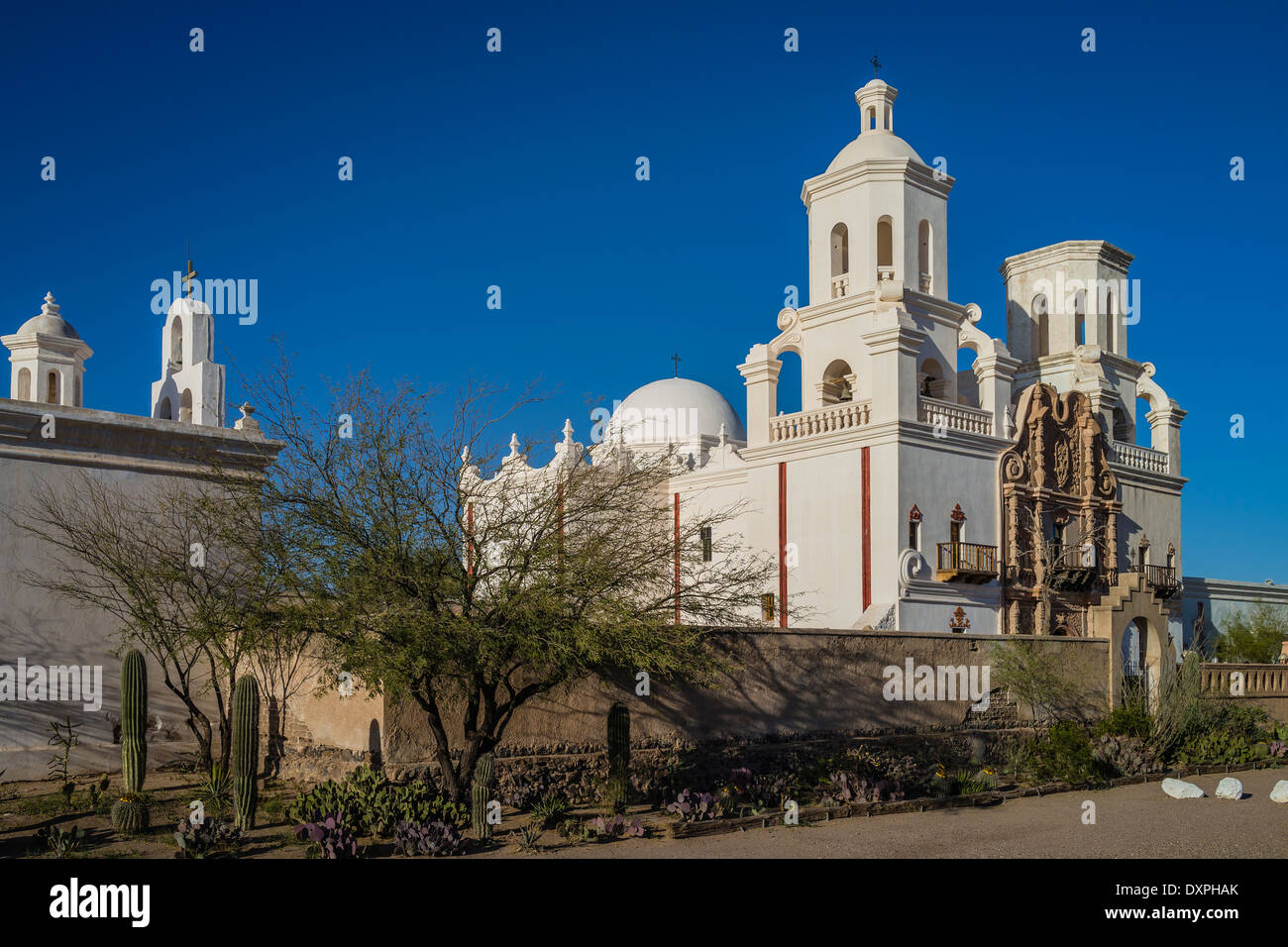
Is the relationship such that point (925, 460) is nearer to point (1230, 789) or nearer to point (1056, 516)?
point (1056, 516)

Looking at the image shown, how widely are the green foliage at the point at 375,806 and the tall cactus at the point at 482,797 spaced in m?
0.41

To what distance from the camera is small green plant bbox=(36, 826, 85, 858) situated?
12.2 m

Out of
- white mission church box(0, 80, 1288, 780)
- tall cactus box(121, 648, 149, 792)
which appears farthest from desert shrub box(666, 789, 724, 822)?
white mission church box(0, 80, 1288, 780)

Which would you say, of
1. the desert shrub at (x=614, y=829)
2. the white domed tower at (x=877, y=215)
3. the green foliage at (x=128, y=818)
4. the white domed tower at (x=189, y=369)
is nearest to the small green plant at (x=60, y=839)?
the green foliage at (x=128, y=818)

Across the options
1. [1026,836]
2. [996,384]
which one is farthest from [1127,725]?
[996,384]

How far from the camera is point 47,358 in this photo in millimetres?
30312

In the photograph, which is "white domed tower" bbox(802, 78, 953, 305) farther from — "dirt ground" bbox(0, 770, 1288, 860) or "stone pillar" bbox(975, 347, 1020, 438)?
"dirt ground" bbox(0, 770, 1288, 860)

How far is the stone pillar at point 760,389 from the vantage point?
2939 centimetres

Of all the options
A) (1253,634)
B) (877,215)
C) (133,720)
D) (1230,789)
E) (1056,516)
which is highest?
(877,215)

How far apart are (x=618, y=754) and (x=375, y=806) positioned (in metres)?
3.55

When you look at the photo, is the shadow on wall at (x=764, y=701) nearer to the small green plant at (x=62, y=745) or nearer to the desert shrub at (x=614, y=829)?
the desert shrub at (x=614, y=829)

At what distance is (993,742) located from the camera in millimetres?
21953
